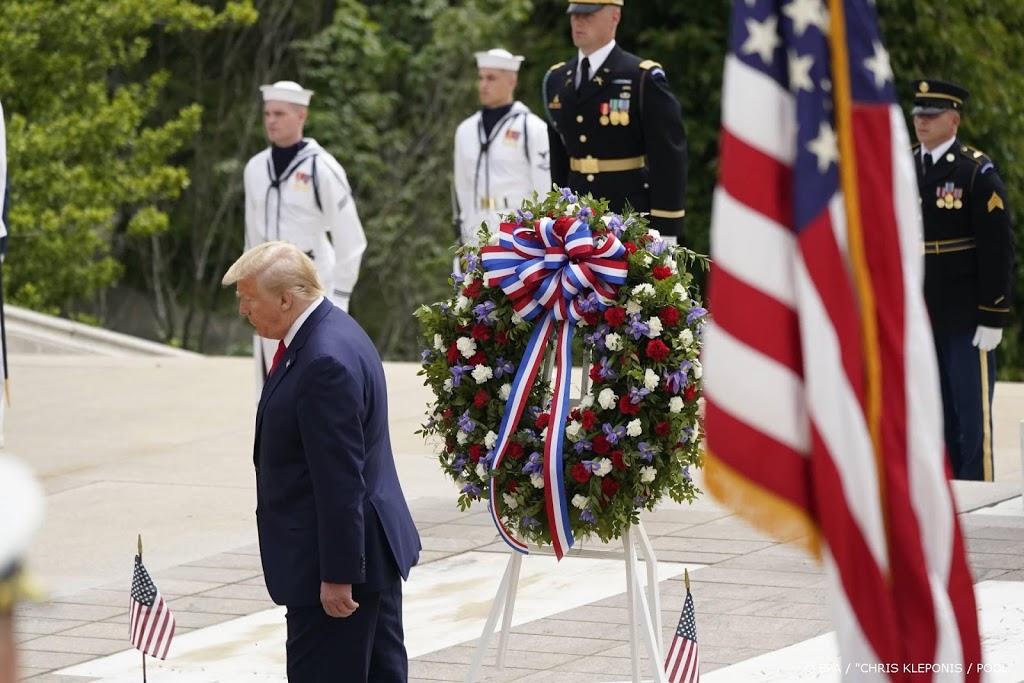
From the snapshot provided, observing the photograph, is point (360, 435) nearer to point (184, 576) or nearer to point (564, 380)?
point (564, 380)

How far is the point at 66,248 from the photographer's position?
1841cm

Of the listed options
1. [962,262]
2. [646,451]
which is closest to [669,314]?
[646,451]

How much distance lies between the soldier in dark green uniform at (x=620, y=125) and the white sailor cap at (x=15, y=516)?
7.33 metres

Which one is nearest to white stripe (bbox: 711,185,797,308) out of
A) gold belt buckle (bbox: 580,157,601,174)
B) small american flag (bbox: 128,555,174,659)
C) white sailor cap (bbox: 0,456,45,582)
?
white sailor cap (bbox: 0,456,45,582)

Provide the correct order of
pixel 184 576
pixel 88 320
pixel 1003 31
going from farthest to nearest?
pixel 1003 31 → pixel 88 320 → pixel 184 576

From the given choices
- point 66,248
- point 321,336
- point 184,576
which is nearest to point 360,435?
point 321,336

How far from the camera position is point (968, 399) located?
9.55 metres

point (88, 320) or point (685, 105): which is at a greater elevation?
point (685, 105)

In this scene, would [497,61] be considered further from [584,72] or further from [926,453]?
[926,453]

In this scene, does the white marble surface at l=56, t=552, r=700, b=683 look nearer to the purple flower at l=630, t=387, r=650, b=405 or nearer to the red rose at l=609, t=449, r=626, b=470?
the red rose at l=609, t=449, r=626, b=470

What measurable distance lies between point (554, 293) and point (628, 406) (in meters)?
0.43

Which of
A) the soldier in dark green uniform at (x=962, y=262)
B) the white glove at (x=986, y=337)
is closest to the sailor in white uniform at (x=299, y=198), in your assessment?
the soldier in dark green uniform at (x=962, y=262)

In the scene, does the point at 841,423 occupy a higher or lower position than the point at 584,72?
higher

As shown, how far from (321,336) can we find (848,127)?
2.23 metres
